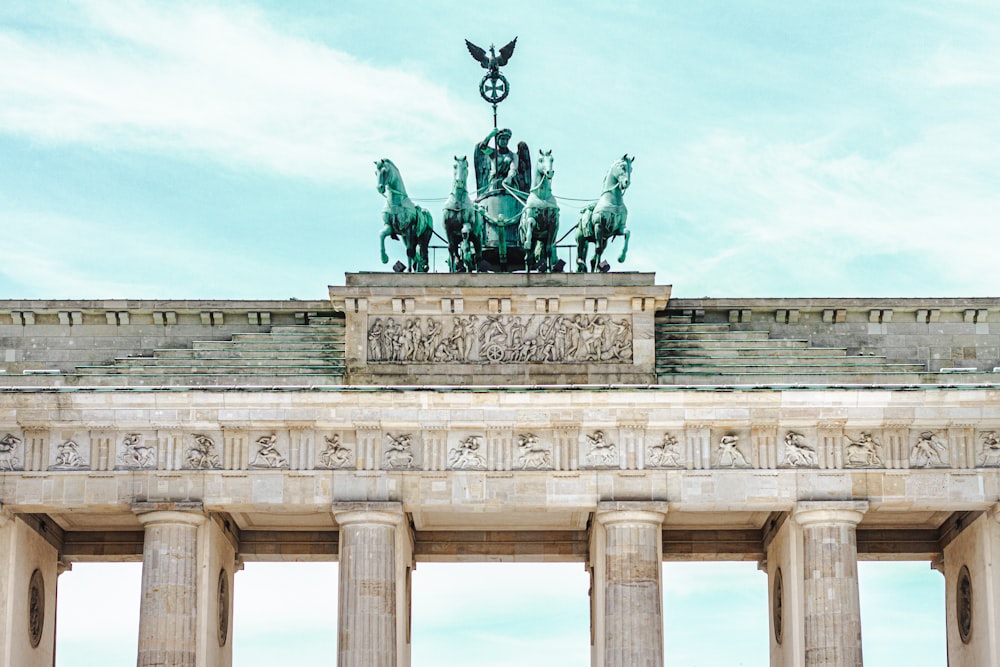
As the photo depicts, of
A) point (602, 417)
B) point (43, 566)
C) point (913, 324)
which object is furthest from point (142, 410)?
point (913, 324)

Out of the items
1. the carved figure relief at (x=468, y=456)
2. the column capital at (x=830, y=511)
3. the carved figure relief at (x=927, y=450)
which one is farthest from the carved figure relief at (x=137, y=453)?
the carved figure relief at (x=927, y=450)

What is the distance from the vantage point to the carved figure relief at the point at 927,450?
4619 centimetres

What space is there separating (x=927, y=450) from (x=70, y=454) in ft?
A: 59.1

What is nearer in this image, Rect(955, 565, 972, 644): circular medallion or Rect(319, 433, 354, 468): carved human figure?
Rect(319, 433, 354, 468): carved human figure

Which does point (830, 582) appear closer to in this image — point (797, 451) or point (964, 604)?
point (797, 451)

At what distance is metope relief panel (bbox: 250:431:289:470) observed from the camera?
4616 centimetres

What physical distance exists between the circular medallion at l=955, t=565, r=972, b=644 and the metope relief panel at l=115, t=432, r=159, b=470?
58.5 feet

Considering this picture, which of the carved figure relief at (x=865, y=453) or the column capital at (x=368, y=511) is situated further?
the carved figure relief at (x=865, y=453)

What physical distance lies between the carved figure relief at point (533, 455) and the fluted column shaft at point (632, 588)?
1.61 meters

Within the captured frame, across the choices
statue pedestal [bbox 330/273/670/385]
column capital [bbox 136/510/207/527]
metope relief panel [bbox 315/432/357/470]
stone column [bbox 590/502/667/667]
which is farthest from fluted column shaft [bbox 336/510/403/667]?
stone column [bbox 590/502/667/667]

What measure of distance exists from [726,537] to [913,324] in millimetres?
6636

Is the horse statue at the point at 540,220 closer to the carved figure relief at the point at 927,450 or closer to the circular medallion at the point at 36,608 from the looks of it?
the carved figure relief at the point at 927,450

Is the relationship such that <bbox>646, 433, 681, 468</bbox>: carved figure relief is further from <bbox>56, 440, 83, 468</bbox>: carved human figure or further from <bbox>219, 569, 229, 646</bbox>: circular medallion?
<bbox>56, 440, 83, 468</bbox>: carved human figure

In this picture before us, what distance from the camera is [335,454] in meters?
46.2
